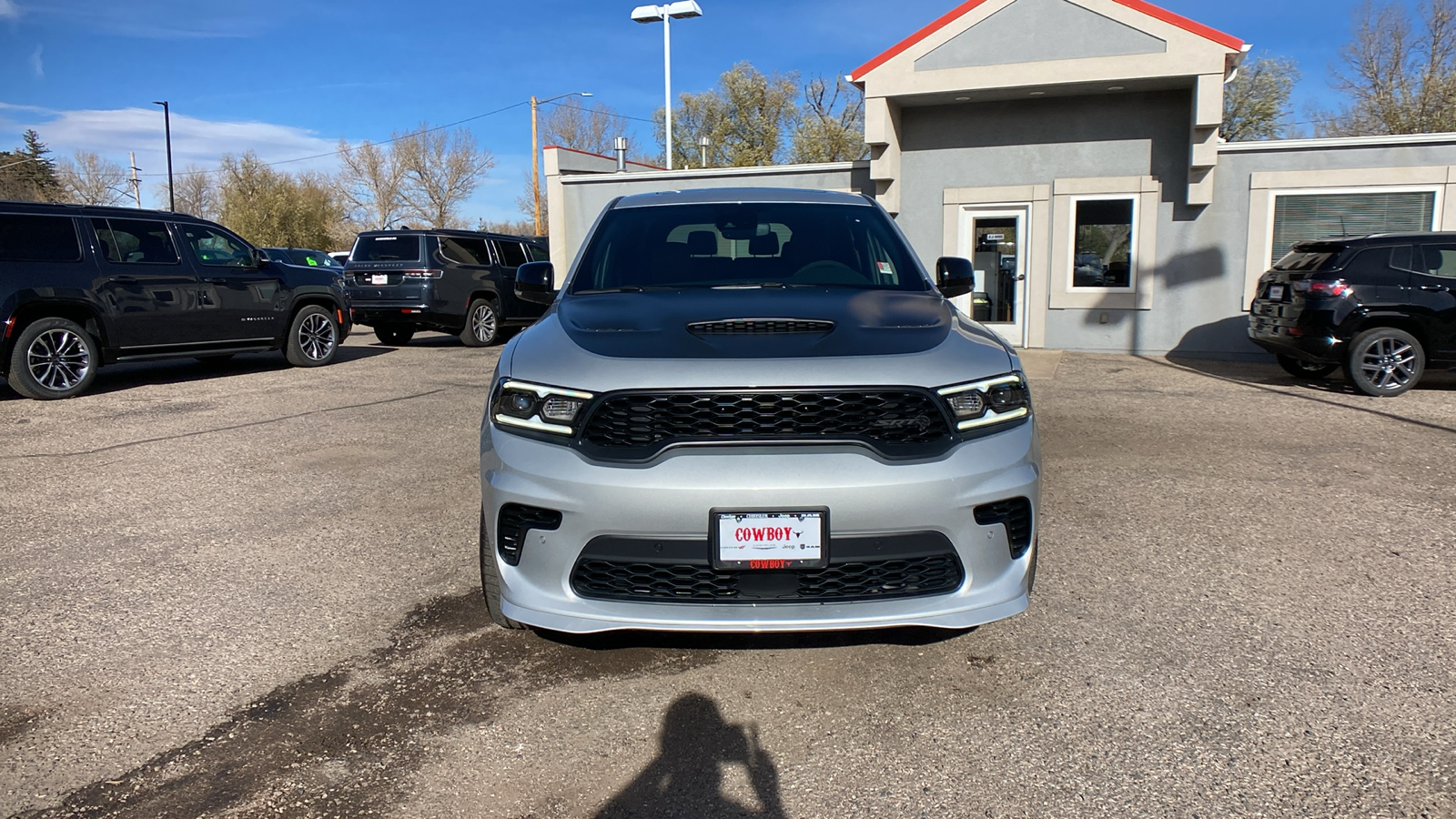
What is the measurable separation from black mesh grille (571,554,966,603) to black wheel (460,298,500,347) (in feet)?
43.0

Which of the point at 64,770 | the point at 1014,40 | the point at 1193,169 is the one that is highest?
the point at 1014,40

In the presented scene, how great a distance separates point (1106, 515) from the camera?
5352 millimetres

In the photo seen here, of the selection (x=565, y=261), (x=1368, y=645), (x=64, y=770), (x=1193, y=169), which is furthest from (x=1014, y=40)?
(x=64, y=770)

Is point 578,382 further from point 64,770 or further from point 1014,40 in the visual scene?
point 1014,40

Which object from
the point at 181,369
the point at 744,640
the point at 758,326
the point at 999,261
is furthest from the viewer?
the point at 999,261

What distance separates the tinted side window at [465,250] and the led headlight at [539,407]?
41.4ft

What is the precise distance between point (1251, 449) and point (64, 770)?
7404mm

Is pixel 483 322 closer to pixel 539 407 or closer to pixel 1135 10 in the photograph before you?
pixel 1135 10

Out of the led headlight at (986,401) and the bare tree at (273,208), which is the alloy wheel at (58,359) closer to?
the led headlight at (986,401)

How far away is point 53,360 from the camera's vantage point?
9.63m

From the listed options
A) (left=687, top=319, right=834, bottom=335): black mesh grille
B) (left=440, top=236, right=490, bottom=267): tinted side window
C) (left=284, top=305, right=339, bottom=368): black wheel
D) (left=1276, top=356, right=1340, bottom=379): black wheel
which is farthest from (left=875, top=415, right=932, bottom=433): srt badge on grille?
(left=440, top=236, right=490, bottom=267): tinted side window

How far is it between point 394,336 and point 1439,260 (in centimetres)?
1456

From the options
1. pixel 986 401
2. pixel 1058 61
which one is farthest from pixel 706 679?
pixel 1058 61

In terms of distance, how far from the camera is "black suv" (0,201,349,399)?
9.38 m
